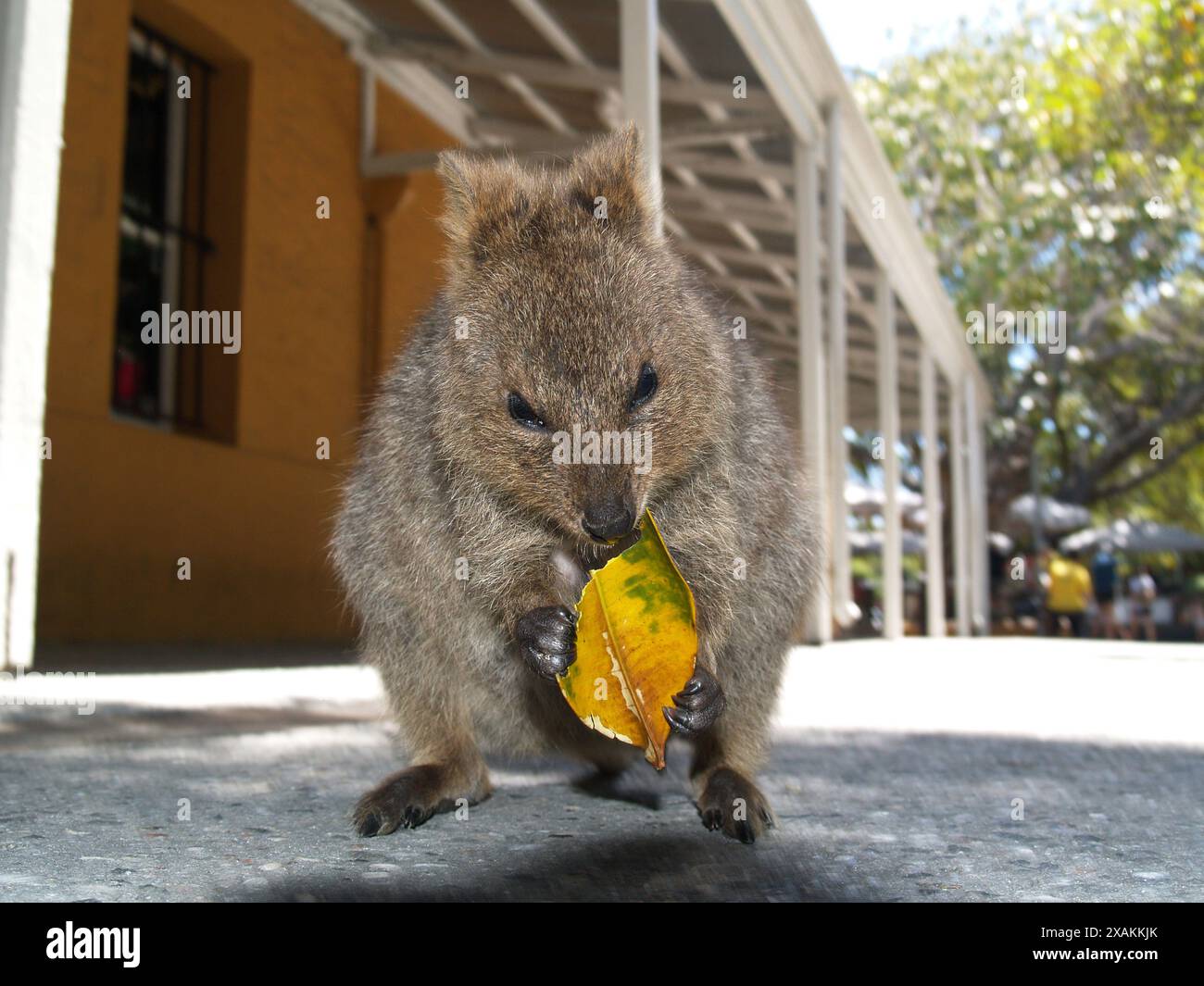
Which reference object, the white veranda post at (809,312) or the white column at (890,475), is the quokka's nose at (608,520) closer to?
the white veranda post at (809,312)

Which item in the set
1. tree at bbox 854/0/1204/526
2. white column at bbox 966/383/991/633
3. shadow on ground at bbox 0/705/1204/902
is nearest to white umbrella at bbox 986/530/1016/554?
tree at bbox 854/0/1204/526

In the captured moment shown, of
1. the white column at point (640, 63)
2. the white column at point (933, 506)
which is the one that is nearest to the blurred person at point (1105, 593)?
the white column at point (933, 506)

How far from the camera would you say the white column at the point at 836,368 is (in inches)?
401

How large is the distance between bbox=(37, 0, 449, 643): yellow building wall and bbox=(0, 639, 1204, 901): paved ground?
2.70 m

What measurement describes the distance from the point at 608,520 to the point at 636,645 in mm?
257

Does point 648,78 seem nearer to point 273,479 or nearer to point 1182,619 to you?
point 273,479

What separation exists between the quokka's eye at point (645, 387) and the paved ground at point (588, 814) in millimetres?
920

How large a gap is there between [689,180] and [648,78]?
5.71 meters

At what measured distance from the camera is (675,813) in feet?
8.95

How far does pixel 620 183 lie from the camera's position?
2.98 meters

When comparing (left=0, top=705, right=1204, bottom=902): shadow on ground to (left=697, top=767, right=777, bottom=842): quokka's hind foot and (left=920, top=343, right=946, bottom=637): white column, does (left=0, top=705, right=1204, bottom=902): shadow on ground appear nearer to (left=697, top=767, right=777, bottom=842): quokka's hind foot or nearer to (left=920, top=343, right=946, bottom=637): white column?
(left=697, top=767, right=777, bottom=842): quokka's hind foot

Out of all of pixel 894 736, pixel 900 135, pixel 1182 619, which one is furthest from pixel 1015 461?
pixel 894 736

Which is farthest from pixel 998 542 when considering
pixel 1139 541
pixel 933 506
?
pixel 933 506

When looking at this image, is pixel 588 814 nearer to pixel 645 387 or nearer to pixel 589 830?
pixel 589 830
